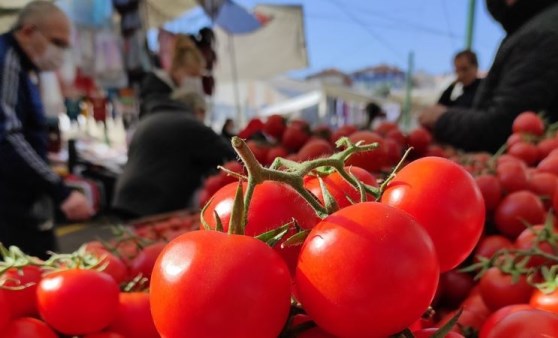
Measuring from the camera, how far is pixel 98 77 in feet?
18.1

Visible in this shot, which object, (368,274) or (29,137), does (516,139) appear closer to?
(368,274)

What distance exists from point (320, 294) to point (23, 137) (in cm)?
189

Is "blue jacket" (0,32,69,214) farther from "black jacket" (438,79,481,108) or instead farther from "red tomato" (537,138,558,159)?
"black jacket" (438,79,481,108)

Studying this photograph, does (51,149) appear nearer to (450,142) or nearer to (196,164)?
(196,164)

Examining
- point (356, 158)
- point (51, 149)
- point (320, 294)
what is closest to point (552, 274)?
point (356, 158)

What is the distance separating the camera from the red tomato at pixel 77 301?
682 millimetres

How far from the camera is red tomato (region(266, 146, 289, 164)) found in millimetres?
1618

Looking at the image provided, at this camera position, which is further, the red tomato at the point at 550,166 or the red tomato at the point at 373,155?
the red tomato at the point at 550,166

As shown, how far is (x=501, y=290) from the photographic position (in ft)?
2.88

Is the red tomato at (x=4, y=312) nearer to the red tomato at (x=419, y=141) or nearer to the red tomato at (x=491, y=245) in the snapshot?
the red tomato at (x=491, y=245)

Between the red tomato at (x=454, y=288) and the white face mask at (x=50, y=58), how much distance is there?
70.7 inches

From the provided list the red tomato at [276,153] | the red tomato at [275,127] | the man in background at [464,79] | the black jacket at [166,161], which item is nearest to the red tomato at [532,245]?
the red tomato at [276,153]

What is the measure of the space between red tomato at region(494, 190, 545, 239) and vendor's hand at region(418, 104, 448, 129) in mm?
889

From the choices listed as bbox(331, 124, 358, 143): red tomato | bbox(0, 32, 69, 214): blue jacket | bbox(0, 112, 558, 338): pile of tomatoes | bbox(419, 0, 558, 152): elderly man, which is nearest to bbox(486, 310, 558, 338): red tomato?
bbox(0, 112, 558, 338): pile of tomatoes
